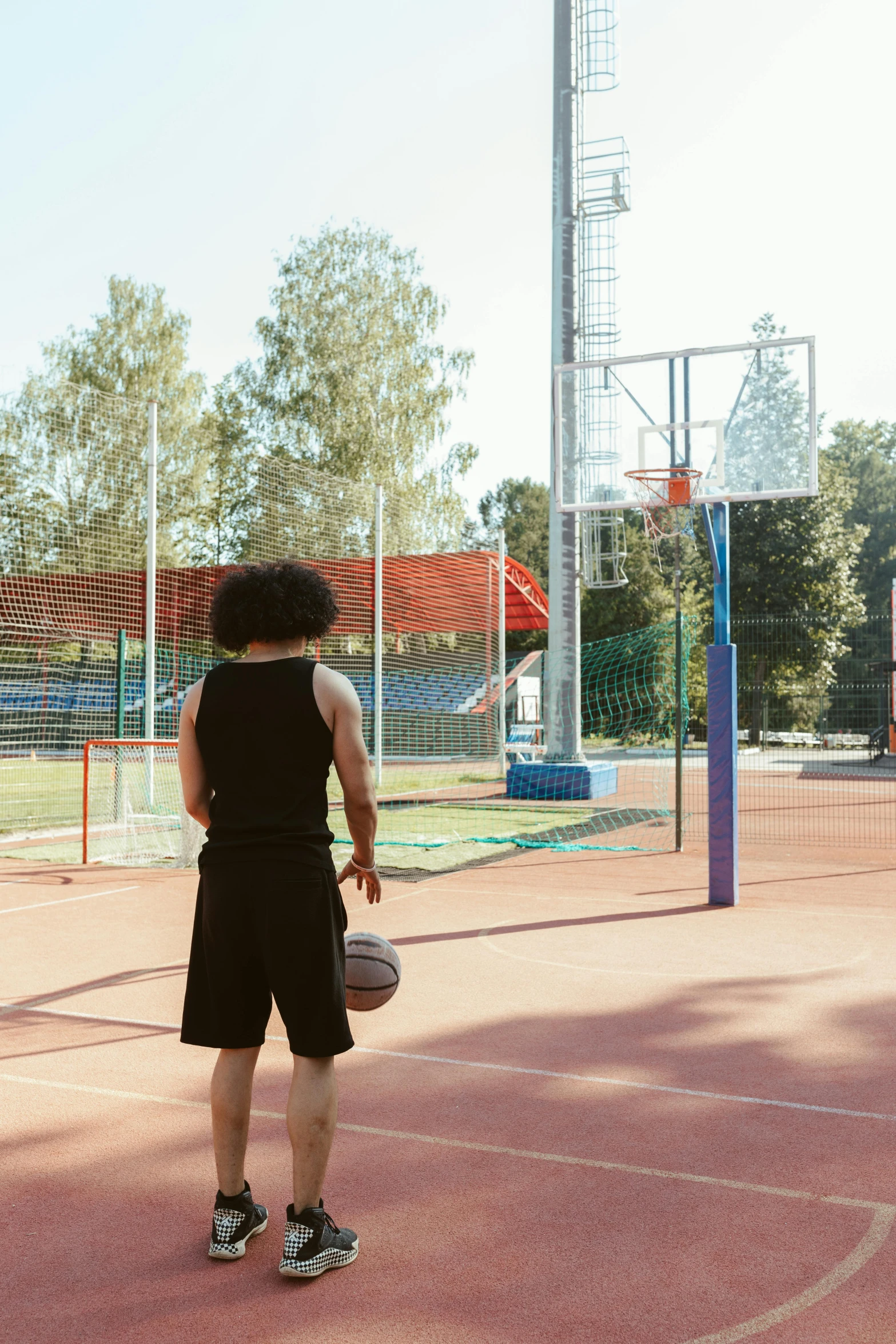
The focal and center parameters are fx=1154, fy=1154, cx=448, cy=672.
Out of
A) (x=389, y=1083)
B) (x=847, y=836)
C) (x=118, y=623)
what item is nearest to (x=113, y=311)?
(x=118, y=623)

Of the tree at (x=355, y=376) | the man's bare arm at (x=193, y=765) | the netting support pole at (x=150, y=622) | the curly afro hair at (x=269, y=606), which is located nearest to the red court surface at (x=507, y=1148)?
the man's bare arm at (x=193, y=765)

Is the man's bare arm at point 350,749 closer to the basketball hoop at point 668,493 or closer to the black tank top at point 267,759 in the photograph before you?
the black tank top at point 267,759

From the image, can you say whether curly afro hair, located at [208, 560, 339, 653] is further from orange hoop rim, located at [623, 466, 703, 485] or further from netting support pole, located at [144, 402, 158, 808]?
netting support pole, located at [144, 402, 158, 808]

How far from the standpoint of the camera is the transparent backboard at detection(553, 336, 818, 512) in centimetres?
1113

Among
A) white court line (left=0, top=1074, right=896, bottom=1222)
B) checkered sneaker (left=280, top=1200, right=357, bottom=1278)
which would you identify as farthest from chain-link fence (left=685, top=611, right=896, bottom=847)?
checkered sneaker (left=280, top=1200, right=357, bottom=1278)

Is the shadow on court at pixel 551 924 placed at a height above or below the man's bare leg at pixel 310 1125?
below

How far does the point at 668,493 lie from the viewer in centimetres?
1192

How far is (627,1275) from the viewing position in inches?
119

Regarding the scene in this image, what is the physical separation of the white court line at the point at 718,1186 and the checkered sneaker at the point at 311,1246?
91 cm

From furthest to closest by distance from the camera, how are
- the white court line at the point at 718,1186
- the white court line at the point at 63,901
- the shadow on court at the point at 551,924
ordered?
1. the white court line at the point at 63,901
2. the shadow on court at the point at 551,924
3. the white court line at the point at 718,1186

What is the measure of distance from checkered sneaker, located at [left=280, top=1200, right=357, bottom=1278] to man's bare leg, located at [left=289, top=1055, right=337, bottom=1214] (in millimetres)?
30

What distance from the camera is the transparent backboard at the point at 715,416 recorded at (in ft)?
36.5

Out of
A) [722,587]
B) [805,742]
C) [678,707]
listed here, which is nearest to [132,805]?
[678,707]

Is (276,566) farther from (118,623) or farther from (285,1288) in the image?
(118,623)
